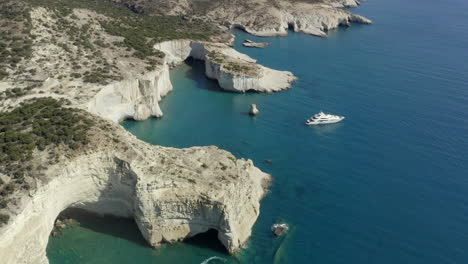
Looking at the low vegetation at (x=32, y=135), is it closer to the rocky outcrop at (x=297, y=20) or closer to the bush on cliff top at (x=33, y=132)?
the bush on cliff top at (x=33, y=132)

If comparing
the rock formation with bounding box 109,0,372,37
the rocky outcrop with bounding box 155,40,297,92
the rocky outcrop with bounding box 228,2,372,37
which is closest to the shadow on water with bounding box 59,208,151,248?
the rocky outcrop with bounding box 155,40,297,92

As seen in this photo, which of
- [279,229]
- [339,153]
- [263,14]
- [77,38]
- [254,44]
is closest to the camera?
[279,229]

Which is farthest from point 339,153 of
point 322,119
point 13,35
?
point 13,35

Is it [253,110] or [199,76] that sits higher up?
[199,76]

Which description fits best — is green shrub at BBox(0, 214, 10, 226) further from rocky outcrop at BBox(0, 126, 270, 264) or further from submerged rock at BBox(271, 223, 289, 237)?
submerged rock at BBox(271, 223, 289, 237)

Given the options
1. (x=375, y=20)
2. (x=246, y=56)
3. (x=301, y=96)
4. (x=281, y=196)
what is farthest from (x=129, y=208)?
(x=375, y=20)

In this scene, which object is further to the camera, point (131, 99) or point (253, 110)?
point (253, 110)

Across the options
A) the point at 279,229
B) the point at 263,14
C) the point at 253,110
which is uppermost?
the point at 263,14

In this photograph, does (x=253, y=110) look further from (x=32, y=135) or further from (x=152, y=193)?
(x=32, y=135)
